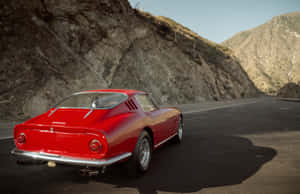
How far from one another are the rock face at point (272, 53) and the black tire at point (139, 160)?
94.3 meters

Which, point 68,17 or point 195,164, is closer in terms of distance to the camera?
point 195,164

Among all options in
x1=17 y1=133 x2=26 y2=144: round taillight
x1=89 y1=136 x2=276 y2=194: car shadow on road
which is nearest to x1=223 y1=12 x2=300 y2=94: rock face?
x1=89 y1=136 x2=276 y2=194: car shadow on road

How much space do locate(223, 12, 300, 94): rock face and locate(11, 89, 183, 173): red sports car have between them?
310 ft

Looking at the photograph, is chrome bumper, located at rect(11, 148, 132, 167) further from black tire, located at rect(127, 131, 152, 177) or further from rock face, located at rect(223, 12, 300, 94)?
rock face, located at rect(223, 12, 300, 94)

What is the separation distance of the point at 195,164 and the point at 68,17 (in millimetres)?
20947

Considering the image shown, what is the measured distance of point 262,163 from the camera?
4.90 metres

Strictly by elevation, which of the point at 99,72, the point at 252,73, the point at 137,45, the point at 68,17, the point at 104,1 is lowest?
the point at 252,73

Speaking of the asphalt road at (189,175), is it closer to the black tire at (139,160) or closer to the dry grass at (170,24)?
the black tire at (139,160)

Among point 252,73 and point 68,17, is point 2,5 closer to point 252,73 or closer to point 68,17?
point 68,17

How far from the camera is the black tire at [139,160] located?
3.85m

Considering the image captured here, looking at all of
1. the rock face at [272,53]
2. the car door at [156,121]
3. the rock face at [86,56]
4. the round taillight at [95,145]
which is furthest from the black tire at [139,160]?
the rock face at [272,53]

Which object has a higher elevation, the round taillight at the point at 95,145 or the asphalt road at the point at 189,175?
the round taillight at the point at 95,145

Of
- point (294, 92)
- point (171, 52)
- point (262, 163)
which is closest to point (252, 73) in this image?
point (294, 92)

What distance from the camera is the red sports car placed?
11.1ft
